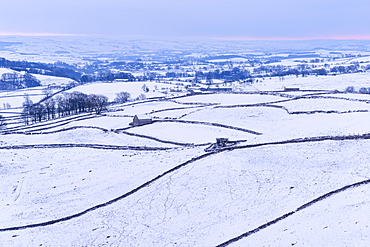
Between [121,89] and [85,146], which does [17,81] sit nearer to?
[121,89]

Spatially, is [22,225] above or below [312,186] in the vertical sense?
below

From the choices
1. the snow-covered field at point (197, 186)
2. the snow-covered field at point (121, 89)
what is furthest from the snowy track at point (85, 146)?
the snow-covered field at point (121, 89)

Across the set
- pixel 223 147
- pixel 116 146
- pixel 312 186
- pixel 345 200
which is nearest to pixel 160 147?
pixel 116 146

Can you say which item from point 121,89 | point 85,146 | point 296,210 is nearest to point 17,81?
point 121,89

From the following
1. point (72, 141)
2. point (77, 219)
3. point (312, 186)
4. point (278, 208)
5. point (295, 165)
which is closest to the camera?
point (278, 208)

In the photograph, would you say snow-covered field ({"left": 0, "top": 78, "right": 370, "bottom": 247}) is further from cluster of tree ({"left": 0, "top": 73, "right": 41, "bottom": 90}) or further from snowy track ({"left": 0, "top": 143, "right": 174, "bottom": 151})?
cluster of tree ({"left": 0, "top": 73, "right": 41, "bottom": 90})

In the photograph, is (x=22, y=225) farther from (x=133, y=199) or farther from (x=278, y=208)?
(x=278, y=208)
